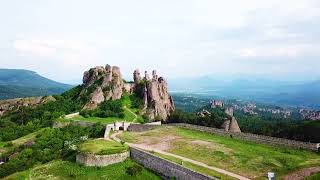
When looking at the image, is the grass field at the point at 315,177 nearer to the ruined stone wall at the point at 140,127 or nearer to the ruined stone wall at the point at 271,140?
the ruined stone wall at the point at 271,140

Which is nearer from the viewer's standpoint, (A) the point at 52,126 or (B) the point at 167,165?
(B) the point at 167,165

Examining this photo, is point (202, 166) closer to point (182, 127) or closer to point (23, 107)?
point (182, 127)

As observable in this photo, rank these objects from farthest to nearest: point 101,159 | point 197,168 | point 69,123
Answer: point 69,123
point 101,159
point 197,168

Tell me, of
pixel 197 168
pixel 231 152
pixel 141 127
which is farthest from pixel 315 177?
pixel 141 127

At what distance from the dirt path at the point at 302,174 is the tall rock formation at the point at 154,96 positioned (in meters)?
52.5

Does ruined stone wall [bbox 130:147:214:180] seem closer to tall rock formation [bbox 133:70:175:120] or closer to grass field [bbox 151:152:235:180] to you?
grass field [bbox 151:152:235:180]

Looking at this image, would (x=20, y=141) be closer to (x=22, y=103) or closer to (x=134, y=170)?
(x=22, y=103)

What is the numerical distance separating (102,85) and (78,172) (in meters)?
47.0

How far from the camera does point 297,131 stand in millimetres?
82188

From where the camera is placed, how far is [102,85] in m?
99.2

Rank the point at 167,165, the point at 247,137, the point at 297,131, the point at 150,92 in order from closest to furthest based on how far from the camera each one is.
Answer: the point at 167,165 < the point at 247,137 < the point at 297,131 < the point at 150,92

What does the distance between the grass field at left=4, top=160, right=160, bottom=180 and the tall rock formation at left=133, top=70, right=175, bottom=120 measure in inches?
1448

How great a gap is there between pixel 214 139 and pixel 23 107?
200 feet

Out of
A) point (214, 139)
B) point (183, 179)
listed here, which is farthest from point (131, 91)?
point (183, 179)
